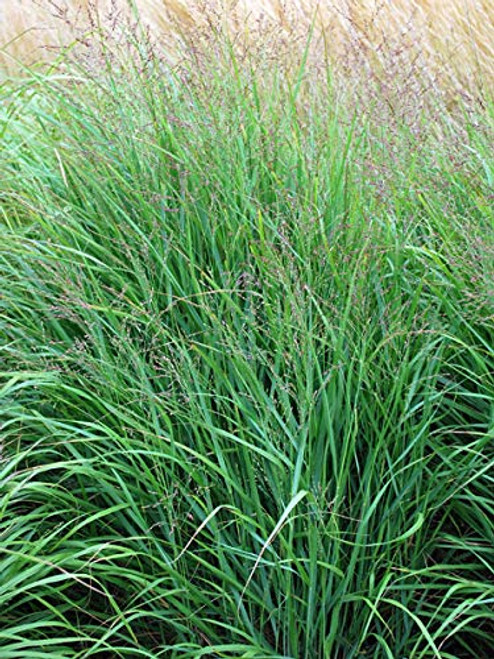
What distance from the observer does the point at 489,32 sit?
3785 millimetres

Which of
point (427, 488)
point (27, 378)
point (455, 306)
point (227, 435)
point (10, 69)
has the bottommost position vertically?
point (427, 488)

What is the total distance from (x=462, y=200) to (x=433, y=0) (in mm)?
1737

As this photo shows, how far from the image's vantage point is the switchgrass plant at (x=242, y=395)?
172cm

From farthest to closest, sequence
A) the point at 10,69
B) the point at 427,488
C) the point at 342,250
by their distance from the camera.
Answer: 1. the point at 10,69
2. the point at 342,250
3. the point at 427,488

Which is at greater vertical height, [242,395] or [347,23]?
[347,23]

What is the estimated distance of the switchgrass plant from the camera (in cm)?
172

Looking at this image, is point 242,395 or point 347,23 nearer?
point 242,395

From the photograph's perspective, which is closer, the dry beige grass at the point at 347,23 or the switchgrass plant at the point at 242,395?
the switchgrass plant at the point at 242,395

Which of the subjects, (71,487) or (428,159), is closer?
(71,487)

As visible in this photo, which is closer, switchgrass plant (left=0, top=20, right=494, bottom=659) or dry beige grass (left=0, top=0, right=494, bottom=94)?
switchgrass plant (left=0, top=20, right=494, bottom=659)

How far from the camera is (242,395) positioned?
1895 mm

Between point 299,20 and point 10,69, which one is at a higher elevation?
point 10,69

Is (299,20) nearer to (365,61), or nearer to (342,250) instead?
(365,61)

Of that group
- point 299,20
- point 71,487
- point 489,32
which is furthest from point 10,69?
point 71,487
